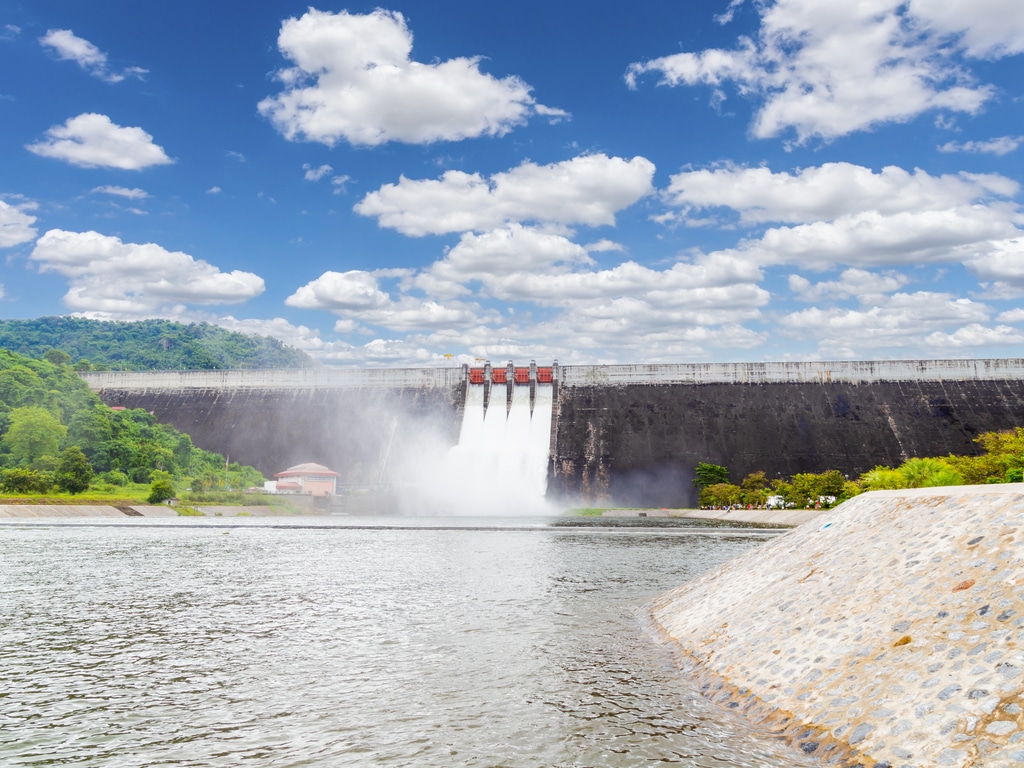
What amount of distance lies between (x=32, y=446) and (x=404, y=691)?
70.2 meters

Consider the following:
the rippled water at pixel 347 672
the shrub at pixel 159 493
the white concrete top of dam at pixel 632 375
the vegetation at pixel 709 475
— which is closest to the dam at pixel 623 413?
the white concrete top of dam at pixel 632 375

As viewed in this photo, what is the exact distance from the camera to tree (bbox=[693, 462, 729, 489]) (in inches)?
2891

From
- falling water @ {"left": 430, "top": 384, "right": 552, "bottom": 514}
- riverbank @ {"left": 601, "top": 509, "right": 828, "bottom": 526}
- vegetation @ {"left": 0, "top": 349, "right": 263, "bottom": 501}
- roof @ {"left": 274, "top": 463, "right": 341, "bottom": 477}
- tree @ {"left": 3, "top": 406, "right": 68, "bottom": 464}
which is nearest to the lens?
riverbank @ {"left": 601, "top": 509, "right": 828, "bottom": 526}

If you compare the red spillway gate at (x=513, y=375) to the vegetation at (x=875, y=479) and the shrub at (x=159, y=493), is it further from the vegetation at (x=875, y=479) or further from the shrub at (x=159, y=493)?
the shrub at (x=159, y=493)

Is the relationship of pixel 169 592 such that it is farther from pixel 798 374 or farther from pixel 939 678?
pixel 798 374

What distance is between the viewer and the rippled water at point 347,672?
7047 millimetres

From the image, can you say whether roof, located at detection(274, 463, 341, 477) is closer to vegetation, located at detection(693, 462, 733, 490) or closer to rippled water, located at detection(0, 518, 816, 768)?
vegetation, located at detection(693, 462, 733, 490)

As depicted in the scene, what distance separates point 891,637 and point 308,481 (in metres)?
75.5

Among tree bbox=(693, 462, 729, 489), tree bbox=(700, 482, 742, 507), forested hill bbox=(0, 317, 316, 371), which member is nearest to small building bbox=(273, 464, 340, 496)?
tree bbox=(693, 462, 729, 489)

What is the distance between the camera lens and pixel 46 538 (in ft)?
112

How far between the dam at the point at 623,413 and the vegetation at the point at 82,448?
7.06m

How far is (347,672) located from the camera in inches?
391

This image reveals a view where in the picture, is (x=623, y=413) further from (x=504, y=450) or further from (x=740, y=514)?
(x=740, y=514)

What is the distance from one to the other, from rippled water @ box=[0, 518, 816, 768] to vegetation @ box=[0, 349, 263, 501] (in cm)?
4474
